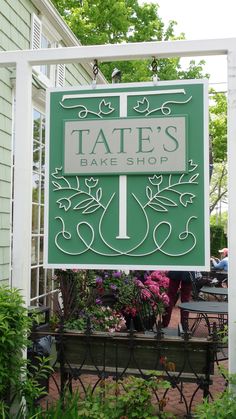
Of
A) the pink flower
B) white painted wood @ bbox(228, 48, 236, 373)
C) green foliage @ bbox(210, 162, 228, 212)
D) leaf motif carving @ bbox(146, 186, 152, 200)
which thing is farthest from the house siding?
green foliage @ bbox(210, 162, 228, 212)

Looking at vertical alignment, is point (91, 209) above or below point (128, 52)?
below

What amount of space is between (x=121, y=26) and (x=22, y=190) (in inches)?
519

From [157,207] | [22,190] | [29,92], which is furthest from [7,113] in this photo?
[157,207]

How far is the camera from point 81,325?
15.8 feet

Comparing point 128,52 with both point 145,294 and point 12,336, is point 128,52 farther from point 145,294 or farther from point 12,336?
point 145,294

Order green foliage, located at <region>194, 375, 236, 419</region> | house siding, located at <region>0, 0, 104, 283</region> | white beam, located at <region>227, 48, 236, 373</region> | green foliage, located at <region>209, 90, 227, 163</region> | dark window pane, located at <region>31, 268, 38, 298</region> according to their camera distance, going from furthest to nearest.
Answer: green foliage, located at <region>209, 90, 227, 163</region> < dark window pane, located at <region>31, 268, 38, 298</region> < house siding, located at <region>0, 0, 104, 283</region> < white beam, located at <region>227, 48, 236, 373</region> < green foliage, located at <region>194, 375, 236, 419</region>

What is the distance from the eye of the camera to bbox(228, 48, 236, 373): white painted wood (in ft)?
9.46

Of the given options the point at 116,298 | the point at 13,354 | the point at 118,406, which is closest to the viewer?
the point at 118,406

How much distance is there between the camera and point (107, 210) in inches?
126

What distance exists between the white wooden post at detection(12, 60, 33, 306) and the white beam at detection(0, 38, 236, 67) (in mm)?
148

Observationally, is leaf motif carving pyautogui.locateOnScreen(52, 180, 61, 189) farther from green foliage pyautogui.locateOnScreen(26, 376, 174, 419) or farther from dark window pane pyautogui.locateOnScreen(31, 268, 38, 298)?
dark window pane pyautogui.locateOnScreen(31, 268, 38, 298)

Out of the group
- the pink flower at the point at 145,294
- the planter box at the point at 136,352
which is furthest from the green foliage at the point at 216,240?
the planter box at the point at 136,352

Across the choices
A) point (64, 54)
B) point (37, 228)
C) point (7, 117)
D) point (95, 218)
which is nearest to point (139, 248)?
point (95, 218)

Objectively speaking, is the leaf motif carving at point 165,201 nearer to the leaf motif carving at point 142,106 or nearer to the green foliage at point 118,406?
the leaf motif carving at point 142,106
